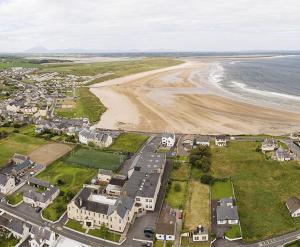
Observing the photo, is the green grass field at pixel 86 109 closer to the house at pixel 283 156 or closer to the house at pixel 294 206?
the house at pixel 283 156

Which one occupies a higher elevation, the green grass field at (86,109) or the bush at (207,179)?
the bush at (207,179)

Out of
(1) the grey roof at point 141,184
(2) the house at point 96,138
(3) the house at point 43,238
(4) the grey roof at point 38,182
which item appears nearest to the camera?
(3) the house at point 43,238

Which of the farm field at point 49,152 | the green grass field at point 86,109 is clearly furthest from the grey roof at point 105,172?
the green grass field at point 86,109

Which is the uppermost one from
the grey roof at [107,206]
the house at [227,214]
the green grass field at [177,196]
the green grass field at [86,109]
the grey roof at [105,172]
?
the grey roof at [107,206]

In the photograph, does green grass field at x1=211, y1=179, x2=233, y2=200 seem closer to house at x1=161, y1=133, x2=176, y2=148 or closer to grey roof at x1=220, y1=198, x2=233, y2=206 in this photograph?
grey roof at x1=220, y1=198, x2=233, y2=206

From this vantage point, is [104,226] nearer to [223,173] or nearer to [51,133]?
[223,173]

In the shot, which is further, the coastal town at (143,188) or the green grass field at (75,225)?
the green grass field at (75,225)

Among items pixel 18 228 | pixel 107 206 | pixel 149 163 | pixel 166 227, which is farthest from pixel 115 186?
pixel 18 228

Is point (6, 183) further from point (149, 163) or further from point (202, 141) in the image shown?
point (202, 141)
